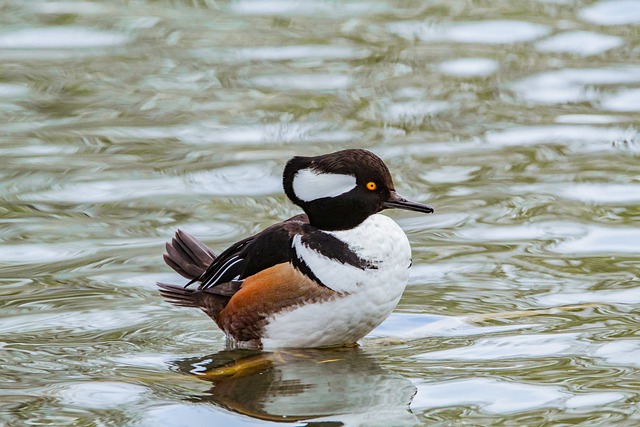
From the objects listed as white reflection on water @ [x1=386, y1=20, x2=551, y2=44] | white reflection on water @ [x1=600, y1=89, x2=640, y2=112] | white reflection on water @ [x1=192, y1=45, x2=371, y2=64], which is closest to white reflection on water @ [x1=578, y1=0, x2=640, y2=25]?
white reflection on water @ [x1=386, y1=20, x2=551, y2=44]

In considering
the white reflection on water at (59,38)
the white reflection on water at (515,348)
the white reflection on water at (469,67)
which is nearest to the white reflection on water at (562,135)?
the white reflection on water at (469,67)

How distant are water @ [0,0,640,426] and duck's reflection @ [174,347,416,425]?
0.02 meters

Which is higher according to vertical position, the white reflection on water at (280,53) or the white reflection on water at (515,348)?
the white reflection on water at (280,53)

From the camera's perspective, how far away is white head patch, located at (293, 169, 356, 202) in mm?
6102

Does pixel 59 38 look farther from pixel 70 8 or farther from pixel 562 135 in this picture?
pixel 562 135

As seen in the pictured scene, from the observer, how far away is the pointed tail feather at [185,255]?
7070mm

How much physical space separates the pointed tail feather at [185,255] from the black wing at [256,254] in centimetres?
32

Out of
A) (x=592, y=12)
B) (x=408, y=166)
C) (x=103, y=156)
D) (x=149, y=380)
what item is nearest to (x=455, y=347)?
(x=149, y=380)

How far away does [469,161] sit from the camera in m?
9.70

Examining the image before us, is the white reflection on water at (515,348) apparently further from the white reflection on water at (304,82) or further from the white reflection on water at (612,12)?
the white reflection on water at (612,12)

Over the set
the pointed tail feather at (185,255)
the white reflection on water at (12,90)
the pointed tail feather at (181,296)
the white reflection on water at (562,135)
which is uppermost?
the white reflection on water at (12,90)

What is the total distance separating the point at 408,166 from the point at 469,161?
0.48m

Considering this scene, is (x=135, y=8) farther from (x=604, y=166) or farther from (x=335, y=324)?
(x=335, y=324)

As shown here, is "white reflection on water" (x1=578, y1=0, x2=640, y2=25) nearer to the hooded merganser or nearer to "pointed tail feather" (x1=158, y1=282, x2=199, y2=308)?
the hooded merganser
